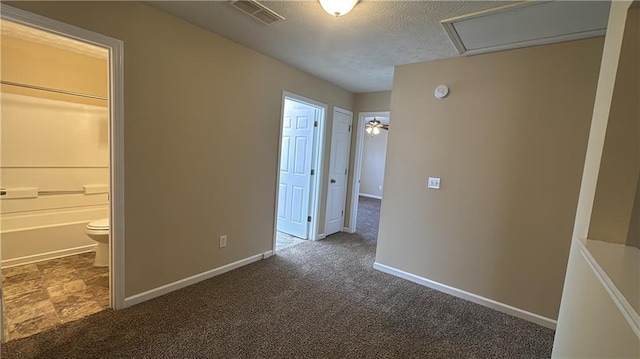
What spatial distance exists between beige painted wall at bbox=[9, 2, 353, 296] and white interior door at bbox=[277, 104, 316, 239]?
0.83 m

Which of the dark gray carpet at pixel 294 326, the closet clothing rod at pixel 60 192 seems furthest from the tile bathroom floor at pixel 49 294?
the closet clothing rod at pixel 60 192

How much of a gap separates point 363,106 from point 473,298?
2.99 m

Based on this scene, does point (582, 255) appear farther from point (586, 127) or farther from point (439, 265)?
point (439, 265)

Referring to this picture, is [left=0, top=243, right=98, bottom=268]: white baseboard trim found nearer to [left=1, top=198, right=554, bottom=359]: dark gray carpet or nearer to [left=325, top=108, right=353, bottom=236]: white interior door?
[left=1, top=198, right=554, bottom=359]: dark gray carpet

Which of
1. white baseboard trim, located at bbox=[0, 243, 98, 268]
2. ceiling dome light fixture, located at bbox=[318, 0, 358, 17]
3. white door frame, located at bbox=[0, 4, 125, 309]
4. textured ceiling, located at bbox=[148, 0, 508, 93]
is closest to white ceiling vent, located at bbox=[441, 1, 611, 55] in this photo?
textured ceiling, located at bbox=[148, 0, 508, 93]

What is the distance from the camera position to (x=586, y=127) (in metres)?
2.13

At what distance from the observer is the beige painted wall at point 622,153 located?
1.20m

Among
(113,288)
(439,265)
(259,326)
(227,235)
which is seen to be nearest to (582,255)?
(439,265)

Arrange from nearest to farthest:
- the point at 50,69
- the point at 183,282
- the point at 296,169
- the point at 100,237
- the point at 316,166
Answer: the point at 183,282
the point at 100,237
the point at 50,69
the point at 316,166
the point at 296,169

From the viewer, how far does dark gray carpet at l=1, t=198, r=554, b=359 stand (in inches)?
70.8

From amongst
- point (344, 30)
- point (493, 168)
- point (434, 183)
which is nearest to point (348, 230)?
point (434, 183)

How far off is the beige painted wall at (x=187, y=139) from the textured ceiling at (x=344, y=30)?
0.22 metres

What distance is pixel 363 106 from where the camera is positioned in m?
4.41

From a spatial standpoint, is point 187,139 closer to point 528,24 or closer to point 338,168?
point 338,168
